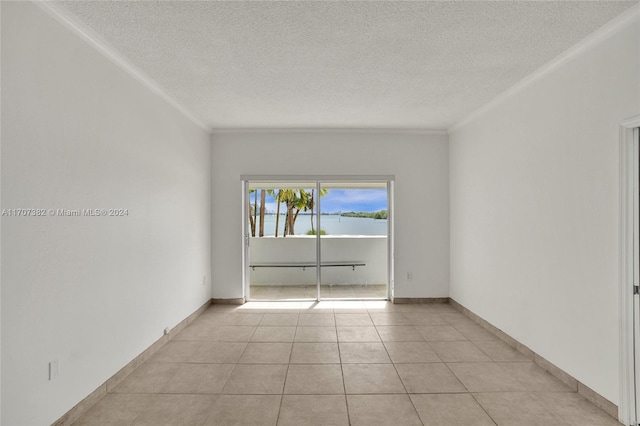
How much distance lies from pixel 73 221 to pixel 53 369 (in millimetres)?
912

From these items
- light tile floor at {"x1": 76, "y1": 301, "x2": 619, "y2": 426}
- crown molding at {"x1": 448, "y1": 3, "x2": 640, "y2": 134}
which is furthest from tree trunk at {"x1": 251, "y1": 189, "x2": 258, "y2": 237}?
crown molding at {"x1": 448, "y1": 3, "x2": 640, "y2": 134}

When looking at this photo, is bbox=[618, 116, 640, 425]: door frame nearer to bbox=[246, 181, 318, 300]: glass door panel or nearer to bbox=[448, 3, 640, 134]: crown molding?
bbox=[448, 3, 640, 134]: crown molding

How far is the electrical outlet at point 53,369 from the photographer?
2229mm

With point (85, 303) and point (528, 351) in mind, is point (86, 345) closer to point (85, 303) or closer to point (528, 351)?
point (85, 303)

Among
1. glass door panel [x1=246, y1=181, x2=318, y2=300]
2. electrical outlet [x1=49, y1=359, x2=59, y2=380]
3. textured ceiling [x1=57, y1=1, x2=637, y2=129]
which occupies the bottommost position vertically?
electrical outlet [x1=49, y1=359, x2=59, y2=380]

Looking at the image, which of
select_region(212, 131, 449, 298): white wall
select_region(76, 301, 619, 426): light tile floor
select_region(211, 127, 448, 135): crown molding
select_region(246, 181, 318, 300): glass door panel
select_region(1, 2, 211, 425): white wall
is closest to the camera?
select_region(1, 2, 211, 425): white wall

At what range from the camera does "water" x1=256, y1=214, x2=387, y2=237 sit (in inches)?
229

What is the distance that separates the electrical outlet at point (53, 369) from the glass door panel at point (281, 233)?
352cm

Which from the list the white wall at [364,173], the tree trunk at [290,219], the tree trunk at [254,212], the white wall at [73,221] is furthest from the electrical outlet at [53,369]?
the tree trunk at [290,219]

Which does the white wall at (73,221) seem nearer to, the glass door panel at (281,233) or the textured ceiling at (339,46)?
the textured ceiling at (339,46)

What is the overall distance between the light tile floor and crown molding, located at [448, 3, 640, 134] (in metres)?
2.58

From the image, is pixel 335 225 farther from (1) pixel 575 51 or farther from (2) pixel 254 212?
(1) pixel 575 51

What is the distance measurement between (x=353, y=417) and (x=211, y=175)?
4080 mm

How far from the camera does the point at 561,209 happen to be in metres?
3.02
